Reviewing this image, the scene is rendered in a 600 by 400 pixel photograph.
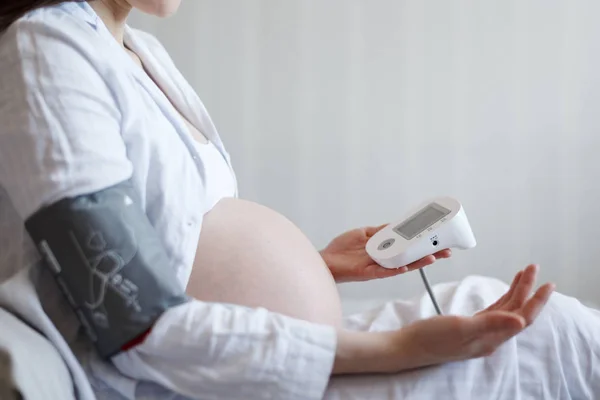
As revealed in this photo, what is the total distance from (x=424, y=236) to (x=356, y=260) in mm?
142

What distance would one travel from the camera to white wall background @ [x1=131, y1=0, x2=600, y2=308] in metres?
1.41

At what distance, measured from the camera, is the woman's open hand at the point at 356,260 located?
910 millimetres

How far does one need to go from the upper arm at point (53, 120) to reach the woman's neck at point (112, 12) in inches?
6.7

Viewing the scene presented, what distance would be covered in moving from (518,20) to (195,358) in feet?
3.56

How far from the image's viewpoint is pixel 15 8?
2.48ft

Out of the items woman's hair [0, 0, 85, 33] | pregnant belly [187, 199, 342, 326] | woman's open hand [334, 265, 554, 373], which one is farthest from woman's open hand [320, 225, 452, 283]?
woman's hair [0, 0, 85, 33]

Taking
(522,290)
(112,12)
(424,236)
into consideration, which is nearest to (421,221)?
(424,236)

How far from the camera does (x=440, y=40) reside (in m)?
1.41

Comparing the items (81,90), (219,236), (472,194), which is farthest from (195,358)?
(472,194)

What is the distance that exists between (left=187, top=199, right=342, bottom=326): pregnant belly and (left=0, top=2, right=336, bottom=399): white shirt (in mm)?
37

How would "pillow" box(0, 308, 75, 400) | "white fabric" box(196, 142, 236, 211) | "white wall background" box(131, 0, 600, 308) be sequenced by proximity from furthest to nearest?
"white wall background" box(131, 0, 600, 308) < "white fabric" box(196, 142, 236, 211) < "pillow" box(0, 308, 75, 400)

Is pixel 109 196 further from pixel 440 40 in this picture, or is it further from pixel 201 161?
pixel 440 40

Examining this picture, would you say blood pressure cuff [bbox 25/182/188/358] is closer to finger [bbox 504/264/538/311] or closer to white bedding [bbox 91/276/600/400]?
white bedding [bbox 91/276/600/400]

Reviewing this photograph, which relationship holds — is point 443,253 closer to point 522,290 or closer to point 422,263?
point 422,263
